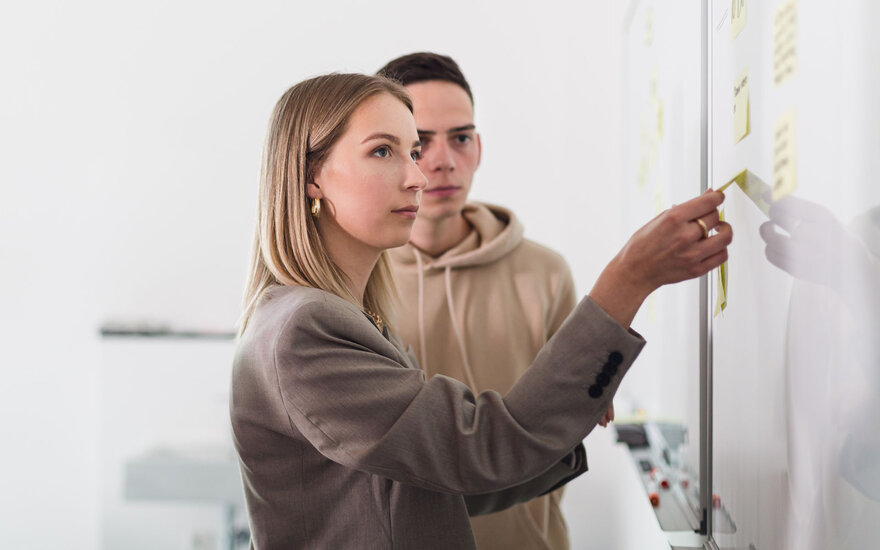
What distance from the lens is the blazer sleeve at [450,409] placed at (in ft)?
2.69

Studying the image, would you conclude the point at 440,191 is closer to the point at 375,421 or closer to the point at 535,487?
the point at 535,487

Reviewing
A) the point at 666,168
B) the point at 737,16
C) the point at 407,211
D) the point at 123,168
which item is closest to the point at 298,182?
the point at 407,211

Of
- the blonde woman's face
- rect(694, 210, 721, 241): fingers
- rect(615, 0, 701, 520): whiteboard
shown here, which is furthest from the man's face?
rect(694, 210, 721, 241): fingers

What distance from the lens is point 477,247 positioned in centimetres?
161

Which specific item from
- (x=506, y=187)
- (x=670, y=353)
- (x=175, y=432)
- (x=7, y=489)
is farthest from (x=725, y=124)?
(x=7, y=489)

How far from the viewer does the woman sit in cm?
82

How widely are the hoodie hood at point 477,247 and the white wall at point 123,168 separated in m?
1.55

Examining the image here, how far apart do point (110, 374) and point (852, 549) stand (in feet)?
10.1

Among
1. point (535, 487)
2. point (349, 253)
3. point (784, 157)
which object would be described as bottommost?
point (535, 487)

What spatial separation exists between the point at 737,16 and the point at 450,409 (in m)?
0.55

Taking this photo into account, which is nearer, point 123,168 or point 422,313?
point 422,313

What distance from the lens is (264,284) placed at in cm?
101

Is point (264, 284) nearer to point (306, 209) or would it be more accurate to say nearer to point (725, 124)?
point (306, 209)

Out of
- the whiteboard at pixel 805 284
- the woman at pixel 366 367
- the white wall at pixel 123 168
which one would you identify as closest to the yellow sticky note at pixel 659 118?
the whiteboard at pixel 805 284
